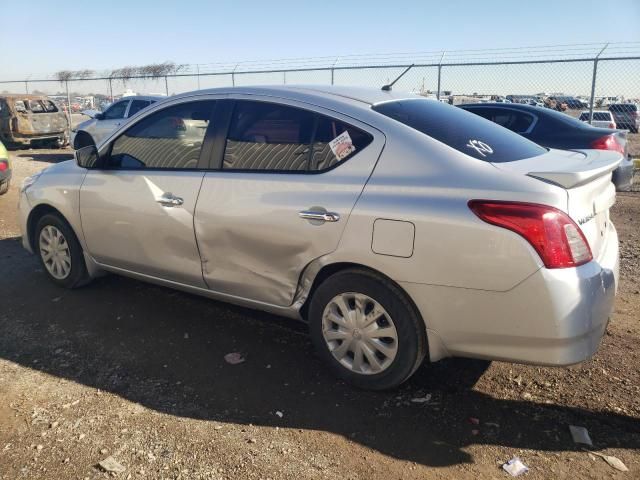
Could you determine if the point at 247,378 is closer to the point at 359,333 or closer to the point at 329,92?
the point at 359,333

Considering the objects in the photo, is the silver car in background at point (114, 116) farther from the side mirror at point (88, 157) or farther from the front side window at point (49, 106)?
the side mirror at point (88, 157)

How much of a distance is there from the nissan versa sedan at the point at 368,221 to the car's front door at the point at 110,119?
1017 centimetres

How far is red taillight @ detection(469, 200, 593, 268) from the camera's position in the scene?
2.50 m

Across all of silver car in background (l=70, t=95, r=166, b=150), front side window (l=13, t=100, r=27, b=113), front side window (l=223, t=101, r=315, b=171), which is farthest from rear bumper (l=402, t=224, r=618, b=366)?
front side window (l=13, t=100, r=27, b=113)

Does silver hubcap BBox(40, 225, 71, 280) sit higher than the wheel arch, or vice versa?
the wheel arch

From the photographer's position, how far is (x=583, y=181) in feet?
8.86

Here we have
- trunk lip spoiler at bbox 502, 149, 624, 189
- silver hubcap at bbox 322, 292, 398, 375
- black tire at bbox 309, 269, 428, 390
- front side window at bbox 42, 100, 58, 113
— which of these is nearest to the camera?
trunk lip spoiler at bbox 502, 149, 624, 189

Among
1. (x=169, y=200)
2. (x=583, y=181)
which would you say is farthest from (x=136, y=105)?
(x=583, y=181)

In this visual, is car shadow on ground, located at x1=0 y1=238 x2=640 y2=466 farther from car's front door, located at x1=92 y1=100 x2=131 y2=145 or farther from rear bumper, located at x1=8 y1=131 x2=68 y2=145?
rear bumper, located at x1=8 y1=131 x2=68 y2=145

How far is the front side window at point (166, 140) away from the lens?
12.4 feet

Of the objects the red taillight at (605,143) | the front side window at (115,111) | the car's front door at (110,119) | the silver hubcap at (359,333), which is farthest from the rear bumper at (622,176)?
the front side window at (115,111)

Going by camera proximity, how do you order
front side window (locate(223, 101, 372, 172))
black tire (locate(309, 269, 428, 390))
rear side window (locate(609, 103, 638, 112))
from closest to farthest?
black tire (locate(309, 269, 428, 390)), front side window (locate(223, 101, 372, 172)), rear side window (locate(609, 103, 638, 112))

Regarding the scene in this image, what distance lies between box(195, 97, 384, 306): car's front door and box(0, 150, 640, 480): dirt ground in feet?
1.81

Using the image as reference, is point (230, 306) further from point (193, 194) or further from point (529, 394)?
point (529, 394)
